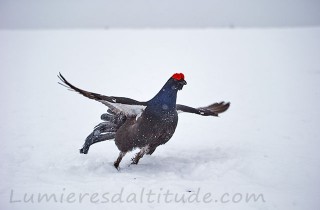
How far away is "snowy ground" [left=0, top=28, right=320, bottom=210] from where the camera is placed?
4.47 meters

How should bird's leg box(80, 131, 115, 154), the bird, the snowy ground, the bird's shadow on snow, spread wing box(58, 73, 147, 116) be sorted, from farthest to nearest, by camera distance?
bird's leg box(80, 131, 115, 154)
the bird's shadow on snow
the bird
spread wing box(58, 73, 147, 116)
the snowy ground

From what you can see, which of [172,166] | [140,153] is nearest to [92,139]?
[140,153]

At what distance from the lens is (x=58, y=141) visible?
7.12m

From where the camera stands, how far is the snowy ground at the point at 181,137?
447 cm

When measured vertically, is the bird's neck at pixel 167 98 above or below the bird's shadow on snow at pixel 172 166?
above

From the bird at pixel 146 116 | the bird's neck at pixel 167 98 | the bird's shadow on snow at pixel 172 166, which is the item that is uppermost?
the bird's neck at pixel 167 98

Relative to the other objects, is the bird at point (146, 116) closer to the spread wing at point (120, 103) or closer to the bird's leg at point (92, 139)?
the spread wing at point (120, 103)

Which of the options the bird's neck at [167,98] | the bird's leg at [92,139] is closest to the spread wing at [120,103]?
the bird's neck at [167,98]

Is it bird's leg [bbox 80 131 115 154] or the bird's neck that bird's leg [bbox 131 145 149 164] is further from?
the bird's neck

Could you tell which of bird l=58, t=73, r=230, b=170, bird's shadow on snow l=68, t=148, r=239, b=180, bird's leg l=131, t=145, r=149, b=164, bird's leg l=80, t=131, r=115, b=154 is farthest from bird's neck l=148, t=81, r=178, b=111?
bird's leg l=80, t=131, r=115, b=154

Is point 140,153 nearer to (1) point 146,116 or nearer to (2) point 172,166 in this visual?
(2) point 172,166

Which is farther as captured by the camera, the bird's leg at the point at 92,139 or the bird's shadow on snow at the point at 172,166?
the bird's leg at the point at 92,139

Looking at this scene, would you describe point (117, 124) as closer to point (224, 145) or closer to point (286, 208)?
point (224, 145)

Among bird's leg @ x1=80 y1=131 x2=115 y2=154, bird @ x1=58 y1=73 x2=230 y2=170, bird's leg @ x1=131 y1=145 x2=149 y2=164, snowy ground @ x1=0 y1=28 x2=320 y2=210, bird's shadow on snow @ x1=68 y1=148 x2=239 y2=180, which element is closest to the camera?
snowy ground @ x1=0 y1=28 x2=320 y2=210
